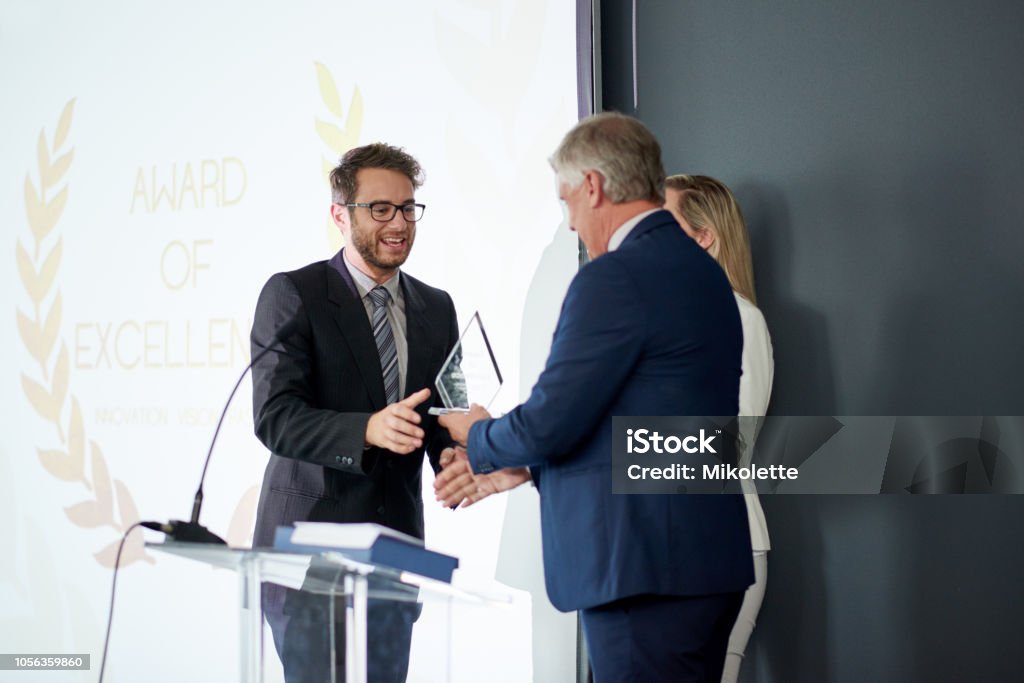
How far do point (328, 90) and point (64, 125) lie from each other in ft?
4.86

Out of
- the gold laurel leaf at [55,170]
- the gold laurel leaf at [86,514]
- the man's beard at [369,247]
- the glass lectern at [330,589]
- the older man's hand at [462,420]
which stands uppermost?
the gold laurel leaf at [55,170]

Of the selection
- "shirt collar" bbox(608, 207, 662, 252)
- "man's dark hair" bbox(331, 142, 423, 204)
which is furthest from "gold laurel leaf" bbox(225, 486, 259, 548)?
"shirt collar" bbox(608, 207, 662, 252)

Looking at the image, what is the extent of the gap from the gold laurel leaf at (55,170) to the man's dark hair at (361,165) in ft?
6.97

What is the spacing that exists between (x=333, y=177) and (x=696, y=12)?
145cm

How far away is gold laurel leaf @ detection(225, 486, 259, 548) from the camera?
3.68 m

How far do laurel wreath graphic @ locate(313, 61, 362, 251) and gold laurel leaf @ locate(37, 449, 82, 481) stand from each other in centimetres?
169

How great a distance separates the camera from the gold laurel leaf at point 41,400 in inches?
171

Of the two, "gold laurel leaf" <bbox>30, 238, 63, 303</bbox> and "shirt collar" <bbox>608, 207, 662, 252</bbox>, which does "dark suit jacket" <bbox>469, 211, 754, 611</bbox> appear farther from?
"gold laurel leaf" <bbox>30, 238, 63, 303</bbox>

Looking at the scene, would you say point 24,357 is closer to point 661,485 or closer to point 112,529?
point 112,529

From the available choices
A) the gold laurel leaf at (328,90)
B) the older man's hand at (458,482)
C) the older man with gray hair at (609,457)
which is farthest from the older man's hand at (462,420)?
the gold laurel leaf at (328,90)

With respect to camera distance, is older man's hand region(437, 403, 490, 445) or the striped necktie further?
the striped necktie

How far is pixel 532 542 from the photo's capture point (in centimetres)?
328

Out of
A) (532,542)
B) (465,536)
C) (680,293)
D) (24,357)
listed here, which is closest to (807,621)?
(532,542)

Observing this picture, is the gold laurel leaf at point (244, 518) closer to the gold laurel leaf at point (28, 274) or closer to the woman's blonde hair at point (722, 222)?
the gold laurel leaf at point (28, 274)
